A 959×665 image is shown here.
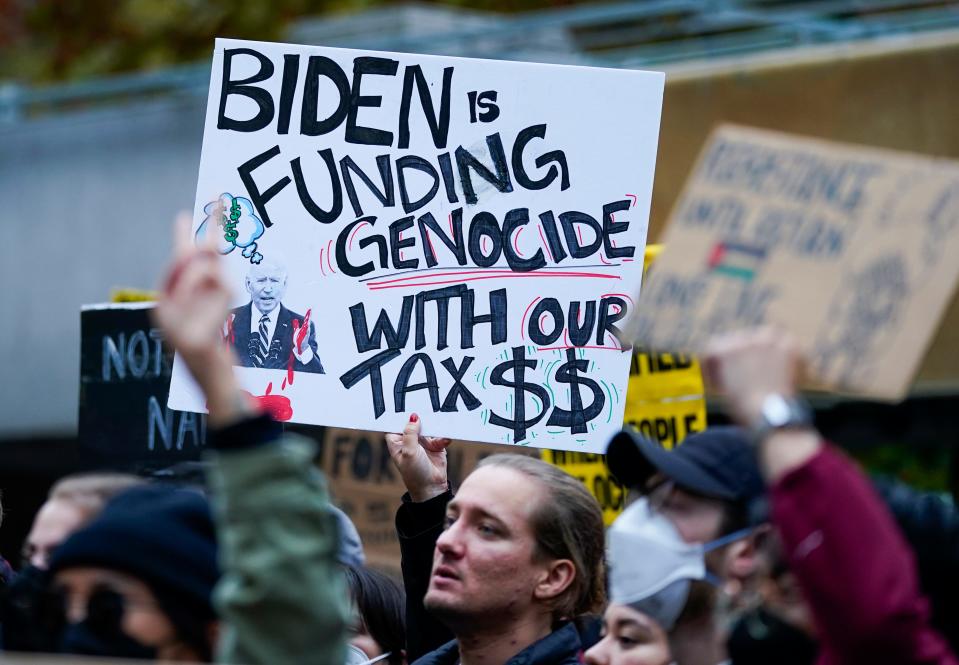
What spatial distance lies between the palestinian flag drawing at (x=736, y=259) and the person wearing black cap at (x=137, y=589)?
900 millimetres

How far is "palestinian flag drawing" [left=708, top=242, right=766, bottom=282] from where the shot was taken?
2.62 metres

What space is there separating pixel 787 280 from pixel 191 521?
1003 mm

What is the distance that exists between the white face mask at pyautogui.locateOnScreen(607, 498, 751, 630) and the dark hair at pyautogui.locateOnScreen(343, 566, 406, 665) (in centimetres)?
121

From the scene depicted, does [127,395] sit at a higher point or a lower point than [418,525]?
higher

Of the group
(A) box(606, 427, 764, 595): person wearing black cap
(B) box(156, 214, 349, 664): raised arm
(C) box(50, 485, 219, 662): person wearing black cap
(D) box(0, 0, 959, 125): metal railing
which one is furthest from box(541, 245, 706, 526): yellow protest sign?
(D) box(0, 0, 959, 125): metal railing

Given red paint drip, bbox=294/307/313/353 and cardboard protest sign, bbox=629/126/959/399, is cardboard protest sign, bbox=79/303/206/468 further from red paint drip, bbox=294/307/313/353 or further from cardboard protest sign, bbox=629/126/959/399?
cardboard protest sign, bbox=629/126/959/399

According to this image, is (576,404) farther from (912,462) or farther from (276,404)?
(912,462)

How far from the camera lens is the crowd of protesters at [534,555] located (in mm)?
2361

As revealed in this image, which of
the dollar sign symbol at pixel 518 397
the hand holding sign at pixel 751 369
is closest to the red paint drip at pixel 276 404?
the dollar sign symbol at pixel 518 397

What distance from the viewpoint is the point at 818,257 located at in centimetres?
258

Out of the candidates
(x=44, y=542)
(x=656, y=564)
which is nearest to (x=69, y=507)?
(x=44, y=542)

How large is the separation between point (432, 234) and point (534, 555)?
969 mm

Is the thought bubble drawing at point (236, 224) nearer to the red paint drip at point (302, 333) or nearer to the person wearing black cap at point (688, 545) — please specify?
the red paint drip at point (302, 333)

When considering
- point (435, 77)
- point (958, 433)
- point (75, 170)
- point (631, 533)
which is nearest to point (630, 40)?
point (958, 433)
